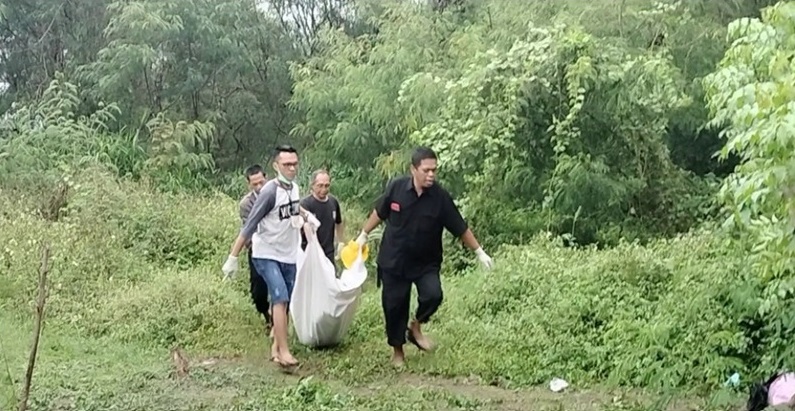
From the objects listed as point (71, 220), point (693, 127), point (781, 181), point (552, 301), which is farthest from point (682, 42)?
point (781, 181)

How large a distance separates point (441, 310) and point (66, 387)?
2770mm

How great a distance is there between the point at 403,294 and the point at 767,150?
2.78m

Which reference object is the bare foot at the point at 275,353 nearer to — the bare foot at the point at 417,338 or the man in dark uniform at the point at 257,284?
the man in dark uniform at the point at 257,284

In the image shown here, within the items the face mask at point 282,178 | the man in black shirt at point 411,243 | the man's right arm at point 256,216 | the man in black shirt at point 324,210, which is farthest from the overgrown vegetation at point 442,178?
the face mask at point 282,178

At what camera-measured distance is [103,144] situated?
37.7 ft

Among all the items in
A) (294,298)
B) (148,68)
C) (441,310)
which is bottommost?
(441,310)

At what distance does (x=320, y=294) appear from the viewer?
591cm

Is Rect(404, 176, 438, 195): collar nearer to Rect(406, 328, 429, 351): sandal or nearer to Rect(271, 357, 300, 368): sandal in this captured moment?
Rect(406, 328, 429, 351): sandal

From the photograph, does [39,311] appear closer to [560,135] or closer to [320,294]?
[320,294]

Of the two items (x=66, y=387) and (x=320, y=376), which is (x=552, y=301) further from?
(x=66, y=387)

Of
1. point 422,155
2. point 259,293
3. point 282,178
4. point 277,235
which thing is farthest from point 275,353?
point 422,155

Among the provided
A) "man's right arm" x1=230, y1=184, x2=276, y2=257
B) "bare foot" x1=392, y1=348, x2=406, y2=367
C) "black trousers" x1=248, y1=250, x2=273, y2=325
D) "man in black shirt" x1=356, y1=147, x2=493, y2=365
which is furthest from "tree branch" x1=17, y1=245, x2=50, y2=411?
"black trousers" x1=248, y1=250, x2=273, y2=325

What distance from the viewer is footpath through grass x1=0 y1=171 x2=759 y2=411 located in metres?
5.03

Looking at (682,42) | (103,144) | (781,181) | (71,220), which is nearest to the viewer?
(781,181)
